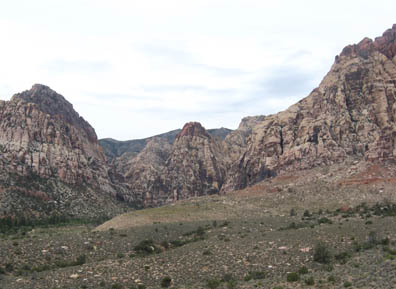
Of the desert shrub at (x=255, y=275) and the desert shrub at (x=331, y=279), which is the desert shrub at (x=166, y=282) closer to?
the desert shrub at (x=255, y=275)

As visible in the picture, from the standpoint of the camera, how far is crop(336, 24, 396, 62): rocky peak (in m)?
89.5

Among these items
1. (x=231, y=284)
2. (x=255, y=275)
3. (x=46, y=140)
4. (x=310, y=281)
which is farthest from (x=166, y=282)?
(x=46, y=140)

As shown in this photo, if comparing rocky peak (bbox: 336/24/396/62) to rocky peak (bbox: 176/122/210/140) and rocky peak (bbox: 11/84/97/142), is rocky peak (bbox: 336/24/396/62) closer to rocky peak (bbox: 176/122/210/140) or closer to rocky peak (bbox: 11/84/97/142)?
rocky peak (bbox: 176/122/210/140)

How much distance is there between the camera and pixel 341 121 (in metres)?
81.4

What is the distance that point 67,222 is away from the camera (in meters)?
86.1

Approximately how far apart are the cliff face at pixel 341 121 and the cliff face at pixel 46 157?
51.6 m

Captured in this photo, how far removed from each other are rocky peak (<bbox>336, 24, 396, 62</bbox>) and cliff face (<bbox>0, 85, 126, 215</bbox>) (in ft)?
259

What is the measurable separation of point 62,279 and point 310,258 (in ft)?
64.4

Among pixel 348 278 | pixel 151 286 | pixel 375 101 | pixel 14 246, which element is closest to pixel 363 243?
pixel 348 278

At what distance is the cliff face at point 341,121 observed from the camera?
76.9m

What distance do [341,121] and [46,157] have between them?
272ft

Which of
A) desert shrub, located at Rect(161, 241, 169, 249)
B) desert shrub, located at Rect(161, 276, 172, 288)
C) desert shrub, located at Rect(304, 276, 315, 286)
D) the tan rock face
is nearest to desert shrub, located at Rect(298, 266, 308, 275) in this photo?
desert shrub, located at Rect(304, 276, 315, 286)

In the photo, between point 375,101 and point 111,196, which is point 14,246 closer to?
point 375,101

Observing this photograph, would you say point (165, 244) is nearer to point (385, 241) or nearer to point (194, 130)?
point (385, 241)
